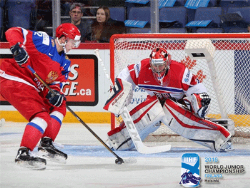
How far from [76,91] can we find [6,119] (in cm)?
75

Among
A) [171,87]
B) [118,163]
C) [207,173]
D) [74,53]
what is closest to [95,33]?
[74,53]

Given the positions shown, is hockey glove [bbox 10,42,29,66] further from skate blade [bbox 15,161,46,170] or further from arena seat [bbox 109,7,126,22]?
arena seat [bbox 109,7,126,22]

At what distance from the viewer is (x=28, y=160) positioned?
3.59 m

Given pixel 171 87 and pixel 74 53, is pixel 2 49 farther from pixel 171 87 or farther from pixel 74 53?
pixel 171 87

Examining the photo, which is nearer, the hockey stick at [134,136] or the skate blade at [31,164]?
the skate blade at [31,164]

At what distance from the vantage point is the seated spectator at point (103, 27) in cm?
603

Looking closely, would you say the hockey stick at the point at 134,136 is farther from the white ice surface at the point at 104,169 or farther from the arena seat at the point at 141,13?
the arena seat at the point at 141,13

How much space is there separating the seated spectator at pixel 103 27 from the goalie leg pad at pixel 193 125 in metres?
1.70

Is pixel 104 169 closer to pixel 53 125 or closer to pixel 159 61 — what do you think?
pixel 53 125

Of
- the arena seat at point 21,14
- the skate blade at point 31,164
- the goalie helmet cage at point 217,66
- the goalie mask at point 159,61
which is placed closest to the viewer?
the skate blade at point 31,164

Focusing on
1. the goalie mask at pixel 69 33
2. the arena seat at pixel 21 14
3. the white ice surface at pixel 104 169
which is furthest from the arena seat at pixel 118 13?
the goalie mask at pixel 69 33

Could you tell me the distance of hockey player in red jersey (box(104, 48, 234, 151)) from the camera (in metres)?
4.36

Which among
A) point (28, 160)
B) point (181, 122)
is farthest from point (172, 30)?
point (28, 160)

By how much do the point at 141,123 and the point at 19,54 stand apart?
116 centimetres
